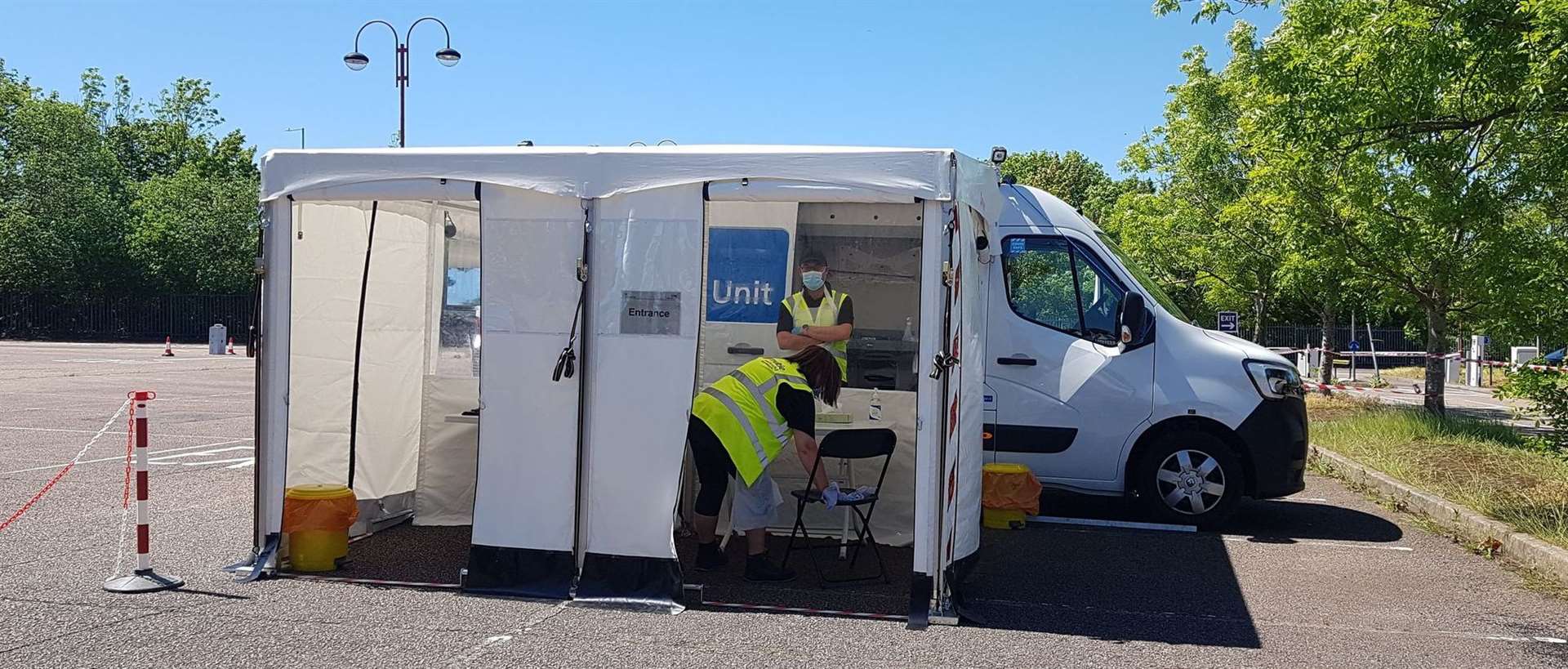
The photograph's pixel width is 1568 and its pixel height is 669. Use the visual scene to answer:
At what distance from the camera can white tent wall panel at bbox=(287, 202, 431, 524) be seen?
801 centimetres

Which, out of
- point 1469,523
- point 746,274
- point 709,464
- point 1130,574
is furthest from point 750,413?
point 1469,523

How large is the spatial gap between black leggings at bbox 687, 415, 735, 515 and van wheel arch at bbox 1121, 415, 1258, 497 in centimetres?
343

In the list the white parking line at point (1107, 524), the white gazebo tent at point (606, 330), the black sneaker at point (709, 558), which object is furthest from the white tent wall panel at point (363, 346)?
the white parking line at point (1107, 524)

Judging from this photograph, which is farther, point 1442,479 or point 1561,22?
point 1442,479

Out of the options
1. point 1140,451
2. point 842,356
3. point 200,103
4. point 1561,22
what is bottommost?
point 1140,451

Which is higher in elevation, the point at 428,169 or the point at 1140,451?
the point at 428,169

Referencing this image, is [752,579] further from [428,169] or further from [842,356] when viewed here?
[428,169]

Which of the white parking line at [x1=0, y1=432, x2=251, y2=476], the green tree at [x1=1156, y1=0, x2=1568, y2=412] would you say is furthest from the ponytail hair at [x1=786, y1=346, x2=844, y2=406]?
the white parking line at [x1=0, y1=432, x2=251, y2=476]

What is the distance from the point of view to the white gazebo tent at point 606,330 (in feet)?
21.7

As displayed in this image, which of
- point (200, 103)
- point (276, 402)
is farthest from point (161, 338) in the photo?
point (276, 402)

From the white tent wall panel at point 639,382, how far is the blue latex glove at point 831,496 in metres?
0.85

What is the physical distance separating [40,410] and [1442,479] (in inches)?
674

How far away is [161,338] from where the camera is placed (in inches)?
1923

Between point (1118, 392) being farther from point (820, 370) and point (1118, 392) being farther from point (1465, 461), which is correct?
point (1465, 461)
